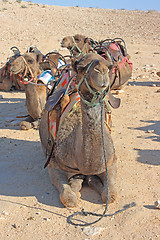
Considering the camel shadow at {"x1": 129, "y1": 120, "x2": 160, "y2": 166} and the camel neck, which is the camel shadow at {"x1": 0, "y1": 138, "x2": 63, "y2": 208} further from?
the camel shadow at {"x1": 129, "y1": 120, "x2": 160, "y2": 166}

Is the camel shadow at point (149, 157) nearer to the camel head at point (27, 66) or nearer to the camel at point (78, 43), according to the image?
the camel head at point (27, 66)

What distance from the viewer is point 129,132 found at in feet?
22.7

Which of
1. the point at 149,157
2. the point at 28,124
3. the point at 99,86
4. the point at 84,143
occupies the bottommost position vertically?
the point at 149,157

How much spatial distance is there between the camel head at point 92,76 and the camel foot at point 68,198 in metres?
1.30

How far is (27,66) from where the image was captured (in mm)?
7344

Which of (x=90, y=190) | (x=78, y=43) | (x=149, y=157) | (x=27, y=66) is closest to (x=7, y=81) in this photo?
(x=78, y=43)

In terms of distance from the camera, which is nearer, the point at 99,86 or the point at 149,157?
the point at 99,86

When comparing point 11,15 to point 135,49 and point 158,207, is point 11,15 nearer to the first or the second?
point 135,49

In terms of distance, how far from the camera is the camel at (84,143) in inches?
129

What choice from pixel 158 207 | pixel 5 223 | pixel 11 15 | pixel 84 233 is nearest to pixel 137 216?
pixel 158 207

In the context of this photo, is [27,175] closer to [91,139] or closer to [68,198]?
[68,198]

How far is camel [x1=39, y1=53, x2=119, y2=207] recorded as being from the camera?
3270 millimetres

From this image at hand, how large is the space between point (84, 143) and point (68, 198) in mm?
836

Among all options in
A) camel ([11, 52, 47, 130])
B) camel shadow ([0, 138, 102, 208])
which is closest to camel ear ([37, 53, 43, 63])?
camel ([11, 52, 47, 130])
